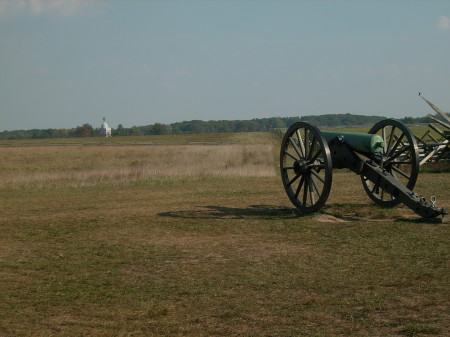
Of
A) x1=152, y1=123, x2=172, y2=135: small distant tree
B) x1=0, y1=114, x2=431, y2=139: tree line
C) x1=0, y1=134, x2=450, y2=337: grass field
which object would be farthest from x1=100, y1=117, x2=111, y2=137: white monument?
x1=0, y1=134, x2=450, y2=337: grass field

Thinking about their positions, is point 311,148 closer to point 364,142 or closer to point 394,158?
point 364,142

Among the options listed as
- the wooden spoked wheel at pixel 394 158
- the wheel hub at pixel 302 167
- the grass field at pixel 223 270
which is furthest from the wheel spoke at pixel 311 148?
the wooden spoked wheel at pixel 394 158

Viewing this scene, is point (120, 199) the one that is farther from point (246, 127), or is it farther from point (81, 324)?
point (246, 127)

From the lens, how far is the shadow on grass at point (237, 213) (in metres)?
12.9

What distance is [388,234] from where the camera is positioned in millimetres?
10188

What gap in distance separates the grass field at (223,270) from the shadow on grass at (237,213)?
4 centimetres

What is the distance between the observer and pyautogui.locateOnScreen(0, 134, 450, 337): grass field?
5980mm

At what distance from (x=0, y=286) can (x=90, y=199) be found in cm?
962

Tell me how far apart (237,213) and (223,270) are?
5.14m

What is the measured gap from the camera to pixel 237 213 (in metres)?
13.4

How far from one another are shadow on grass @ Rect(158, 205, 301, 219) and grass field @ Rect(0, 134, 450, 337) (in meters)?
0.04

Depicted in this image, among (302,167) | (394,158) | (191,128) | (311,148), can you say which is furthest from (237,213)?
(191,128)

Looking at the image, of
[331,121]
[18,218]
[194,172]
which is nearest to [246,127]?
[331,121]

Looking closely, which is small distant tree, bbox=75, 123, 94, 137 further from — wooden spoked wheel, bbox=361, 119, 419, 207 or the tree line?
wooden spoked wheel, bbox=361, 119, 419, 207
